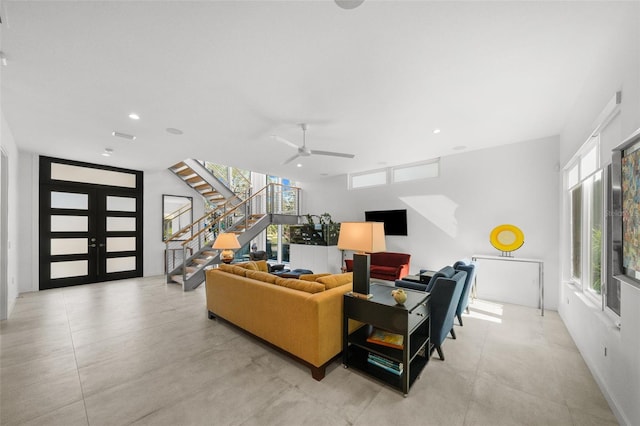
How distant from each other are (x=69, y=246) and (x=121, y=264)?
114cm

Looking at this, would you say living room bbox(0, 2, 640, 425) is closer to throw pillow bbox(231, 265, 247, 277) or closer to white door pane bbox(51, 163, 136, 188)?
white door pane bbox(51, 163, 136, 188)

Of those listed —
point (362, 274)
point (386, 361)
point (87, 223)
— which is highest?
point (87, 223)

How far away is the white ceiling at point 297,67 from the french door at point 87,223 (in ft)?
6.64

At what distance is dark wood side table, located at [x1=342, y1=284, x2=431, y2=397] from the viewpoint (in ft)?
7.12

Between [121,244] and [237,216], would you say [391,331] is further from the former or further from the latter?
[121,244]

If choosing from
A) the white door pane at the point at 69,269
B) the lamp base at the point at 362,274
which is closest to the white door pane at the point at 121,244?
the white door pane at the point at 69,269

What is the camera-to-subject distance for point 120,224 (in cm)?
677

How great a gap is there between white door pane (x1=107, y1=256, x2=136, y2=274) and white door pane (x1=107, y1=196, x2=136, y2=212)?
1294 mm

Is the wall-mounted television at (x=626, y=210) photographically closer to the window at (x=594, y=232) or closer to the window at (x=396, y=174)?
the window at (x=594, y=232)

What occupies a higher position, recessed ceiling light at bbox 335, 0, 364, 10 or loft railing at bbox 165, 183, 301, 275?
recessed ceiling light at bbox 335, 0, 364, 10

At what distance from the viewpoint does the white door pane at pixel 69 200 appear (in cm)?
586

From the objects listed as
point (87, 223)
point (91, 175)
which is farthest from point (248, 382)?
point (91, 175)

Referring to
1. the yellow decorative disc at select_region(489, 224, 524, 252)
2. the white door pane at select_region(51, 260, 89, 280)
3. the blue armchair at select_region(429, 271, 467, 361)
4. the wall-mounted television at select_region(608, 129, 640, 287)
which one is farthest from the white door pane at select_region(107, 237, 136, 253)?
the wall-mounted television at select_region(608, 129, 640, 287)

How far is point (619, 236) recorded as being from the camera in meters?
1.69
